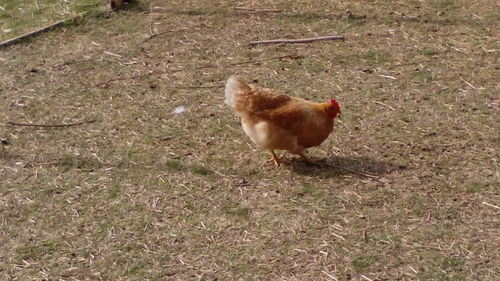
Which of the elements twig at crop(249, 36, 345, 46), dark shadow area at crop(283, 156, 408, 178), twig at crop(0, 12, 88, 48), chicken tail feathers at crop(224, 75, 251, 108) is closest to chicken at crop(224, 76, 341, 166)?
chicken tail feathers at crop(224, 75, 251, 108)

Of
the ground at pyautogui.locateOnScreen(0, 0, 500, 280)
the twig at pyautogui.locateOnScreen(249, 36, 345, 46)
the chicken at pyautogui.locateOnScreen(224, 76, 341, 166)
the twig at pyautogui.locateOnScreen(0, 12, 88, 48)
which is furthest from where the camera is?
the twig at pyautogui.locateOnScreen(0, 12, 88, 48)

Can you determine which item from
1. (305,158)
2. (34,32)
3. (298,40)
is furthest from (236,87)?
(34,32)

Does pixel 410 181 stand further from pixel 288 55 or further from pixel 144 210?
pixel 288 55

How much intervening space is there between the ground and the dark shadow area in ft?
0.04

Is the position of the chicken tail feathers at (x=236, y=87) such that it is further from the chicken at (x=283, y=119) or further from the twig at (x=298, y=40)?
the twig at (x=298, y=40)

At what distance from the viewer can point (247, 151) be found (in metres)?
5.03

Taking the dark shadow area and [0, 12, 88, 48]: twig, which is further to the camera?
[0, 12, 88, 48]: twig

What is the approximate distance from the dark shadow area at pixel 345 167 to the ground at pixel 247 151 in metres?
0.01

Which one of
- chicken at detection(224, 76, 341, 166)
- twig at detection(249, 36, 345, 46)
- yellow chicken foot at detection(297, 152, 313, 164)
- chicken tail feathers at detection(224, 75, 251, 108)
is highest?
chicken tail feathers at detection(224, 75, 251, 108)

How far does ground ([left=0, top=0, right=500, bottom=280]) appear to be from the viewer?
399 centimetres

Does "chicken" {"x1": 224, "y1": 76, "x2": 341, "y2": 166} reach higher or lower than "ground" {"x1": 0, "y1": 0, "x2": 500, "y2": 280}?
higher

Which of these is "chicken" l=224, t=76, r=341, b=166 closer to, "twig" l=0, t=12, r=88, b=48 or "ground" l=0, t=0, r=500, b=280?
"ground" l=0, t=0, r=500, b=280

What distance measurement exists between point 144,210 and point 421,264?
169cm

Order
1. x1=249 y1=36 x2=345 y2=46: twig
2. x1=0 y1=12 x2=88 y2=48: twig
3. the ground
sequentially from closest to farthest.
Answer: the ground → x1=249 y1=36 x2=345 y2=46: twig → x1=0 y1=12 x2=88 y2=48: twig
